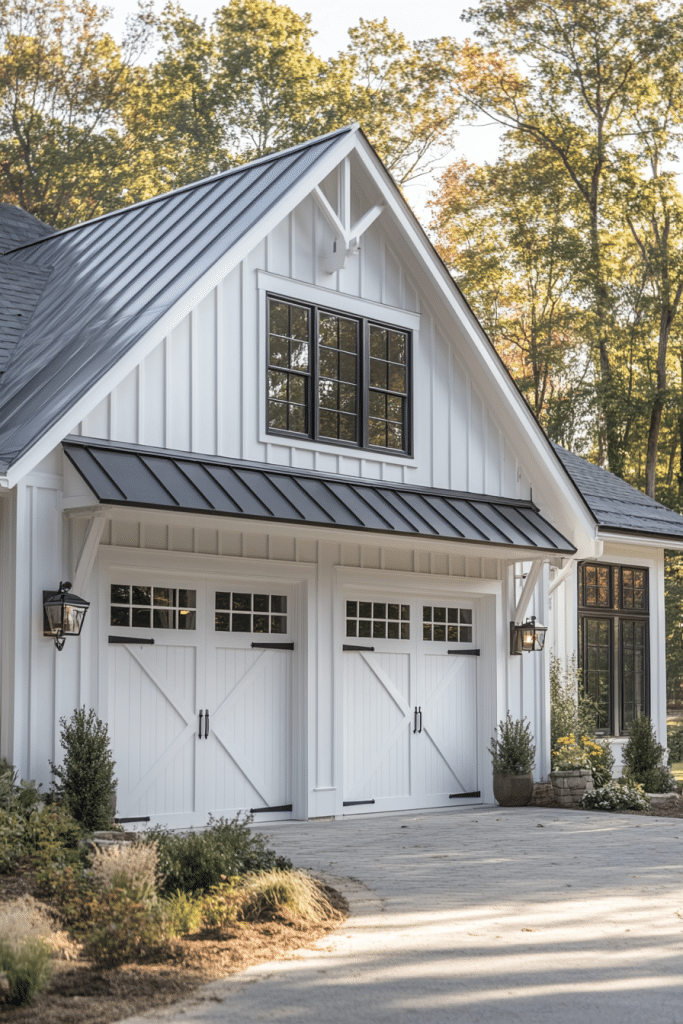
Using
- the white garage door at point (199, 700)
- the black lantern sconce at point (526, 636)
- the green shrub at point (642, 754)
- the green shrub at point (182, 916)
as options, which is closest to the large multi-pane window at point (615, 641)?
the green shrub at point (642, 754)

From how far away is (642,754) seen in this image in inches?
647

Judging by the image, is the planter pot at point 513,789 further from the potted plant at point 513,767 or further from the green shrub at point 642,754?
the green shrub at point 642,754

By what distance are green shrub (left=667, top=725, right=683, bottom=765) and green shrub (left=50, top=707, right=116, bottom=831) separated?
12.1 m

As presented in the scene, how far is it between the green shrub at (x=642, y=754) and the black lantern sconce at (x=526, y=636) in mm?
2526

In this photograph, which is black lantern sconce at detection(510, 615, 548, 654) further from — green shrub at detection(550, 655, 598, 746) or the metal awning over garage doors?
green shrub at detection(550, 655, 598, 746)

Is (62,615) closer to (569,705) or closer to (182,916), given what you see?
(182,916)

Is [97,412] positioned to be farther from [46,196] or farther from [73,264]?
[46,196]

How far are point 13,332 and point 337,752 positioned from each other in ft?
18.2

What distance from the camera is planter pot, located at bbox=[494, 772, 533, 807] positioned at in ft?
47.5

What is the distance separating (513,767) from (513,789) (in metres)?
0.25

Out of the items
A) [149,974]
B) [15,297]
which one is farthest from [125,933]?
[15,297]

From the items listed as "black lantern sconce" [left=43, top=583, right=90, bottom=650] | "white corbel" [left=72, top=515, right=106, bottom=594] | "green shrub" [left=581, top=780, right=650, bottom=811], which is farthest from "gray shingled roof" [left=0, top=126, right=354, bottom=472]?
"green shrub" [left=581, top=780, right=650, bottom=811]

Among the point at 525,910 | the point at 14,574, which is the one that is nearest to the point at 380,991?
the point at 525,910

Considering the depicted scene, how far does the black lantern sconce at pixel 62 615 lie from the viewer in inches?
404
